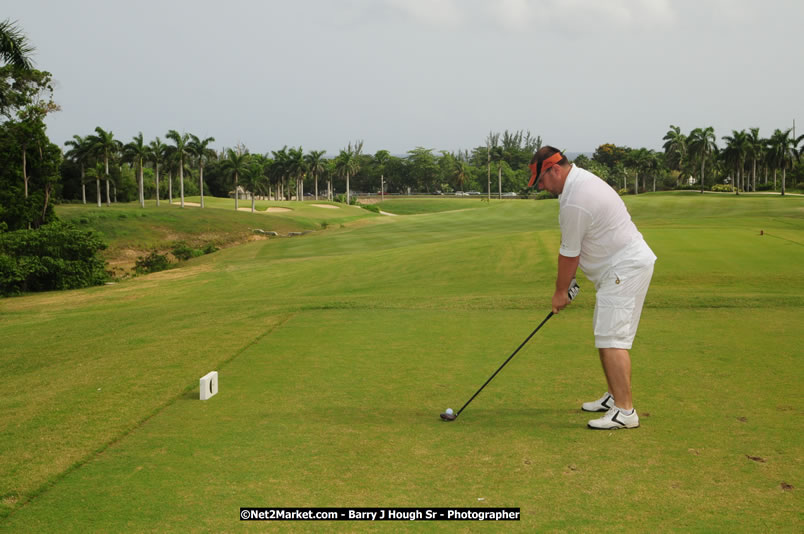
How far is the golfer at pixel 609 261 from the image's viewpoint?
567 cm

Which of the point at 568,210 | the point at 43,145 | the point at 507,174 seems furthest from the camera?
the point at 507,174

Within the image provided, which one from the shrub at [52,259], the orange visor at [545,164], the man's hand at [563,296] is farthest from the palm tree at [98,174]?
the man's hand at [563,296]

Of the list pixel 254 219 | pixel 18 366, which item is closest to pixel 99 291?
pixel 18 366

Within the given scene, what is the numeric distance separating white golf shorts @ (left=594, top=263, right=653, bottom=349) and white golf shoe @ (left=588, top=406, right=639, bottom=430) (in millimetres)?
601

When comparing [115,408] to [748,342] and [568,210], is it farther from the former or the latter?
[748,342]

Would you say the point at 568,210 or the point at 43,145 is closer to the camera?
the point at 568,210

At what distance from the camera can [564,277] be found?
581 cm

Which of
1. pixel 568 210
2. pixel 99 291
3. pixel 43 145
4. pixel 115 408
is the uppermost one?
pixel 43 145

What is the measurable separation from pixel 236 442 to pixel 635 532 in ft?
10.4

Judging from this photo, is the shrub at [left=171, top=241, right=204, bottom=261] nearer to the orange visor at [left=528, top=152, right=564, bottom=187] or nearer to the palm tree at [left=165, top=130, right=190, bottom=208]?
the palm tree at [left=165, top=130, right=190, bottom=208]

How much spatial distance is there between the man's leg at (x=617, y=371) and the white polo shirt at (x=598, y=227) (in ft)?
2.41

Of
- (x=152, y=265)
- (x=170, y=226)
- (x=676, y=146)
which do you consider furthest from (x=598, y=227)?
(x=676, y=146)

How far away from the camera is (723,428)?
5.28 metres

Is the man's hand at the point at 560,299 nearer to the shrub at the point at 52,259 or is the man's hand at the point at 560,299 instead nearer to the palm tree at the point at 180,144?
the shrub at the point at 52,259
